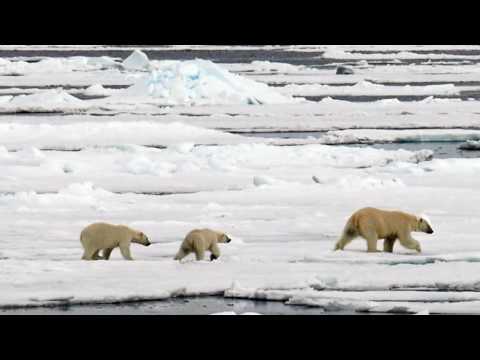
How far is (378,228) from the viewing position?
743 centimetres

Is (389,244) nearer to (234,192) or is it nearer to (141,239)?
(141,239)

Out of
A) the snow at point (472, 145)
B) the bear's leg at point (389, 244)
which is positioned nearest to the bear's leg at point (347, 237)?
the bear's leg at point (389, 244)

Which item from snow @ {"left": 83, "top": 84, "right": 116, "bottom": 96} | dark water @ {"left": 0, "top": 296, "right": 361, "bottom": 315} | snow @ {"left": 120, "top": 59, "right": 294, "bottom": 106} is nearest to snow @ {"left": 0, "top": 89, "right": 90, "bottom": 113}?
snow @ {"left": 120, "top": 59, "right": 294, "bottom": 106}

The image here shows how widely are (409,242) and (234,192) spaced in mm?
2715

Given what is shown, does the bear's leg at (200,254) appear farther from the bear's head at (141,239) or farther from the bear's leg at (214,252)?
the bear's head at (141,239)

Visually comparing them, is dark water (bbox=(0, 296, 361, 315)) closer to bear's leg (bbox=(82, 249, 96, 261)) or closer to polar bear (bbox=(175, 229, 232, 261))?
polar bear (bbox=(175, 229, 232, 261))

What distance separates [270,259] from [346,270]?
510 millimetres

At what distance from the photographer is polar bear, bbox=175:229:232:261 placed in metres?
7.20

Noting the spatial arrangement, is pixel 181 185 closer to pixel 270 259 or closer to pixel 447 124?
pixel 270 259

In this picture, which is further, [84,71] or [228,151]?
[84,71]

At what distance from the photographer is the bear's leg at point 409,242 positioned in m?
7.47

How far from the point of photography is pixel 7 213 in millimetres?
8938

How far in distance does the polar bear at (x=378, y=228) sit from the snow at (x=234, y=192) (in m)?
0.09
